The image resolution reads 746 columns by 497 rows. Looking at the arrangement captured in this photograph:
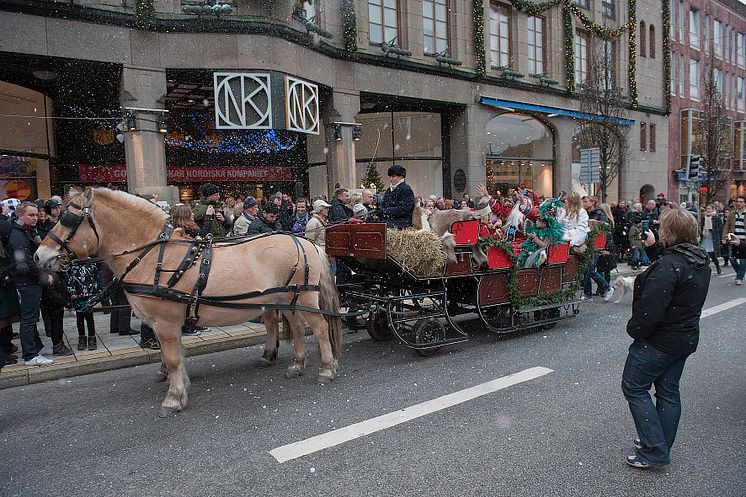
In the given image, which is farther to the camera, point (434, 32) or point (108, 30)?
point (434, 32)

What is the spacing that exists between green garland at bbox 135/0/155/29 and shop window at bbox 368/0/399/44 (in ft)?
23.4

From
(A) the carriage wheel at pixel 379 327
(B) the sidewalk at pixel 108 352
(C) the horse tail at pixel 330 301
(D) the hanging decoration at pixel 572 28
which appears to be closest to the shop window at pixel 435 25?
(D) the hanging decoration at pixel 572 28

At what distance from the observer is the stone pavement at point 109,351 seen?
5918 millimetres

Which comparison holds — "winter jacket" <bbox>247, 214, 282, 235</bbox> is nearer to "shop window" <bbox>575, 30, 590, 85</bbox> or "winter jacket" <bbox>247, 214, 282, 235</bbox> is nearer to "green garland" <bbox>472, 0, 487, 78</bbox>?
"green garland" <bbox>472, 0, 487, 78</bbox>

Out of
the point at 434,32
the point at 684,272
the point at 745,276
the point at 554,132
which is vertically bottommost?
the point at 745,276

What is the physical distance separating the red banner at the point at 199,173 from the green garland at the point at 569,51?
1309 cm

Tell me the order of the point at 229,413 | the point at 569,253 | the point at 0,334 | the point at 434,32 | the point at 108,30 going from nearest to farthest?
the point at 229,413, the point at 0,334, the point at 569,253, the point at 108,30, the point at 434,32

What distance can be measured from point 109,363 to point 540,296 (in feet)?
18.8

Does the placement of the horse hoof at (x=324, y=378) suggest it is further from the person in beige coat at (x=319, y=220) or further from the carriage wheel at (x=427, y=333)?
the person in beige coat at (x=319, y=220)

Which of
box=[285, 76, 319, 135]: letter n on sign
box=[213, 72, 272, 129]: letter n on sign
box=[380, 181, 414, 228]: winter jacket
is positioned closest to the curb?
box=[380, 181, 414, 228]: winter jacket

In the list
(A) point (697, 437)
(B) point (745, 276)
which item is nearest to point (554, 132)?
(B) point (745, 276)

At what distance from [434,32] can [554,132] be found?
318 inches

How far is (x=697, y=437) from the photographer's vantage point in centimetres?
406

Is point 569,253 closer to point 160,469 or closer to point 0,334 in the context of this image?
point 160,469
